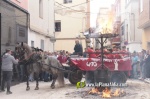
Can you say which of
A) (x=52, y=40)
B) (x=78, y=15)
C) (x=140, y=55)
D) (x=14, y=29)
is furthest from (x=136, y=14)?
(x=14, y=29)

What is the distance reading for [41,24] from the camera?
21.6 m

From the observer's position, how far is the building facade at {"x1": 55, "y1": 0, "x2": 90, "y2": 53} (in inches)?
1372

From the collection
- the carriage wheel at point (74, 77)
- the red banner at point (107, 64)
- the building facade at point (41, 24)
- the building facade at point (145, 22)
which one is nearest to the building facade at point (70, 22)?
the building facade at point (41, 24)

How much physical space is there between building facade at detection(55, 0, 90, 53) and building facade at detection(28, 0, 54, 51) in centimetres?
931

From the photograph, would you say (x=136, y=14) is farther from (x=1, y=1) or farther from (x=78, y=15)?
(x=1, y=1)

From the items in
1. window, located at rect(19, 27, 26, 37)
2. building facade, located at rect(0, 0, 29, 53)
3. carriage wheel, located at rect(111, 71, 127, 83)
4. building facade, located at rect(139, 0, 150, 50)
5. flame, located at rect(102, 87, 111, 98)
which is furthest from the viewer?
building facade, located at rect(139, 0, 150, 50)

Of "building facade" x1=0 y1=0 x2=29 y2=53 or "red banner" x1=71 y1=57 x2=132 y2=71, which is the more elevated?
"building facade" x1=0 y1=0 x2=29 y2=53

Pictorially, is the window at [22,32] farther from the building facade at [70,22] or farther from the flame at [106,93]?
the building facade at [70,22]

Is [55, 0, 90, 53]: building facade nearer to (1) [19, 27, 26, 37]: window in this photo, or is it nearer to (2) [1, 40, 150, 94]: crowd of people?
(2) [1, 40, 150, 94]: crowd of people

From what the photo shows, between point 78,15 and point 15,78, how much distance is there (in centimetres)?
2144

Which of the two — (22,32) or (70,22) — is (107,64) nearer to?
(22,32)

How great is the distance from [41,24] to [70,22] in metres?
14.0

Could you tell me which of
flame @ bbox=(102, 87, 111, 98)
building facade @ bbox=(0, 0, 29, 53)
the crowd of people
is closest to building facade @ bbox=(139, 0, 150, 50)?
the crowd of people

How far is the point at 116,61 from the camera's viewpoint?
1287 centimetres
